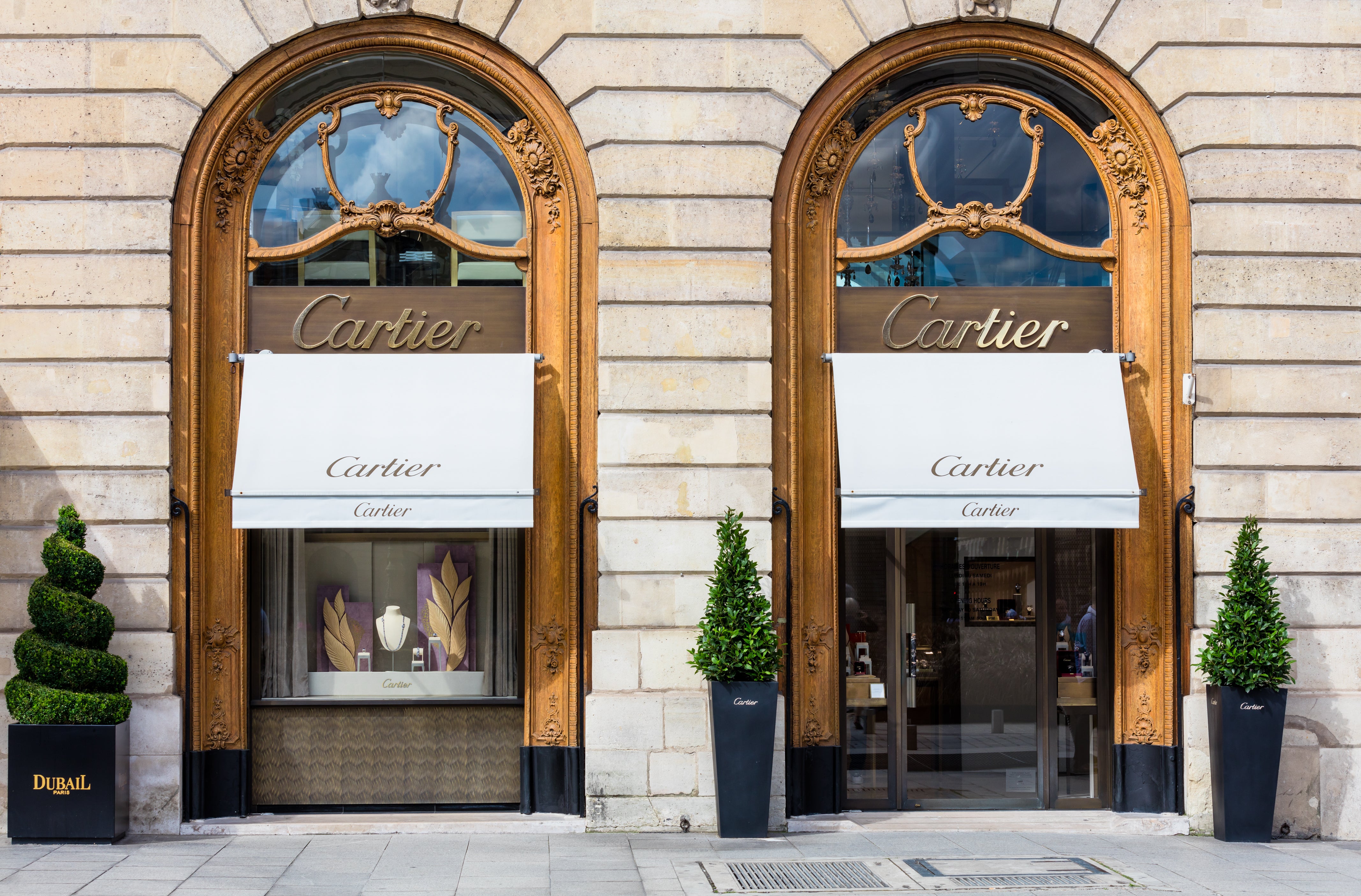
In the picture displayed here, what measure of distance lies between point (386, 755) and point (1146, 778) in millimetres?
6973

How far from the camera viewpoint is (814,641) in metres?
10.4

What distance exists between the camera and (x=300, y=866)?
8680mm

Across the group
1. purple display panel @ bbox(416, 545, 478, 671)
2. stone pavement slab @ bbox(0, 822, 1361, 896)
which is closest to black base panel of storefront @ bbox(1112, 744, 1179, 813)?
stone pavement slab @ bbox(0, 822, 1361, 896)

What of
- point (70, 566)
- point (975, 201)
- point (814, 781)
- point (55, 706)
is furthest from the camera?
point (975, 201)

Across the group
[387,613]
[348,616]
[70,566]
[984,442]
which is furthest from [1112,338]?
[70,566]

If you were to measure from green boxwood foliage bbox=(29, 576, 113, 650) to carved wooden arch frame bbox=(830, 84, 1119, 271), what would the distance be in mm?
7141

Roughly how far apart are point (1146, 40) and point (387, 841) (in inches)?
387

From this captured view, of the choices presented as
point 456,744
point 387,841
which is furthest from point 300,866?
point 456,744

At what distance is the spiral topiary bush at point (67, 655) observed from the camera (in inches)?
354

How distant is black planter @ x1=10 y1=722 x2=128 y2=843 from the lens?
355 inches

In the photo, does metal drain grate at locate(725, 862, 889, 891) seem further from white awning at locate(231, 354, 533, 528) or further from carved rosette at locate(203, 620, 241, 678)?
carved rosette at locate(203, 620, 241, 678)

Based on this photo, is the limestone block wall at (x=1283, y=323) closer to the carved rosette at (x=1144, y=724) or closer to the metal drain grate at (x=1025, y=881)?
the carved rosette at (x=1144, y=724)

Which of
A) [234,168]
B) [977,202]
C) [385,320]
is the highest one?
[234,168]

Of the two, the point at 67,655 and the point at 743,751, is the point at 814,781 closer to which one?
the point at 743,751
